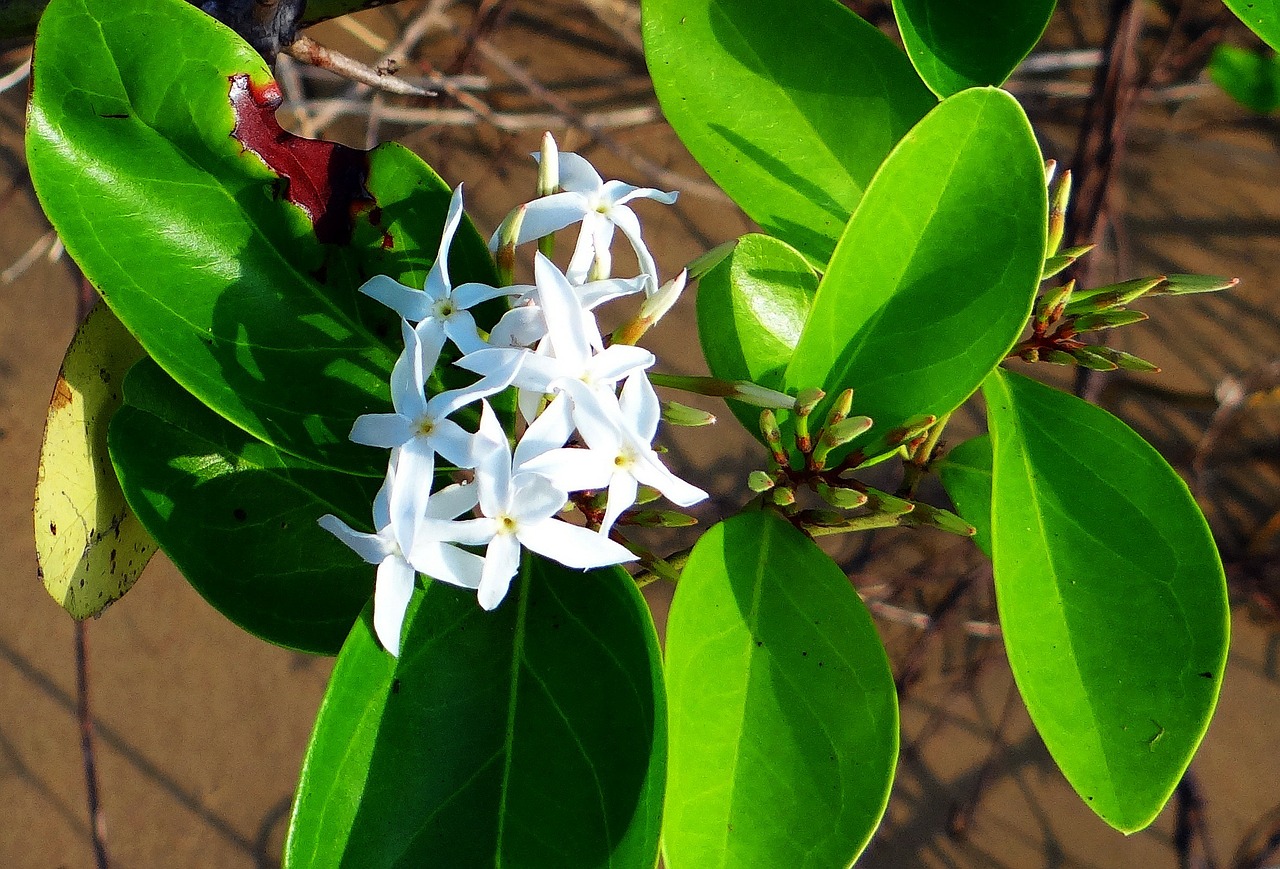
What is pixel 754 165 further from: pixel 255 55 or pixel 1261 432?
pixel 1261 432

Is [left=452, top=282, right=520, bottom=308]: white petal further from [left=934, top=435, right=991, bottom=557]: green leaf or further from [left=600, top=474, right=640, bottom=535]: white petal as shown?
[left=934, top=435, right=991, bottom=557]: green leaf

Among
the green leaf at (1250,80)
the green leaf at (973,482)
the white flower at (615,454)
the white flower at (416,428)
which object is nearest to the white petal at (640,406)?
the white flower at (615,454)

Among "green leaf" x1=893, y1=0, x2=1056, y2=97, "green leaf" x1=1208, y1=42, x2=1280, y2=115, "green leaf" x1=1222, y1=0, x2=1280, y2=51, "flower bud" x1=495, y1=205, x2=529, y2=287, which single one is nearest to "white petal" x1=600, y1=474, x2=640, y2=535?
"flower bud" x1=495, y1=205, x2=529, y2=287

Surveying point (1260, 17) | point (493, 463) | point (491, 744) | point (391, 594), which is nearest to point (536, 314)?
point (493, 463)

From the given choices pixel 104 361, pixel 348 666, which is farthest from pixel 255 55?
pixel 348 666

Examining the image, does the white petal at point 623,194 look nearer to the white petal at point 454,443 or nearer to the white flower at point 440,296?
the white flower at point 440,296

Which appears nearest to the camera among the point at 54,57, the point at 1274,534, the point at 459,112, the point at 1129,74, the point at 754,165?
the point at 54,57

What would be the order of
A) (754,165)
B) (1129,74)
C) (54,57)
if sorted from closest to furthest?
(54,57) < (754,165) < (1129,74)
